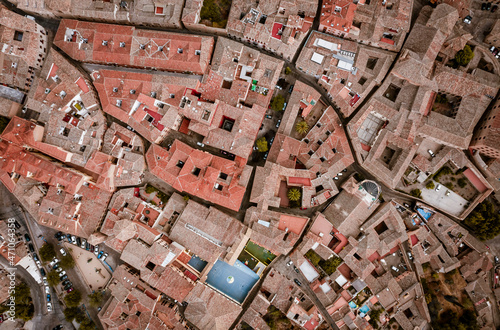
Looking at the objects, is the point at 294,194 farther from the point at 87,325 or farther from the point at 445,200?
the point at 87,325

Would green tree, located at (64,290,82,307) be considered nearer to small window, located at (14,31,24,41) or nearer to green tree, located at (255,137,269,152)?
green tree, located at (255,137,269,152)

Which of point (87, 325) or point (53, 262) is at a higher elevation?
point (53, 262)

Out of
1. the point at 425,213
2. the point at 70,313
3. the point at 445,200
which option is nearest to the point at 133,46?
the point at 70,313

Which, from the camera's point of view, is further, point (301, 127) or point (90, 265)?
point (90, 265)

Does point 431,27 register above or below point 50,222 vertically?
above

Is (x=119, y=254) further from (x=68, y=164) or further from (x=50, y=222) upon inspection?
(x=68, y=164)

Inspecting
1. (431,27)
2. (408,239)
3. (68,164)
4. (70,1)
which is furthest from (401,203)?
(70,1)

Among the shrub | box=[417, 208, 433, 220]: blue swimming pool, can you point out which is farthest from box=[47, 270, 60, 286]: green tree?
box=[417, 208, 433, 220]: blue swimming pool
